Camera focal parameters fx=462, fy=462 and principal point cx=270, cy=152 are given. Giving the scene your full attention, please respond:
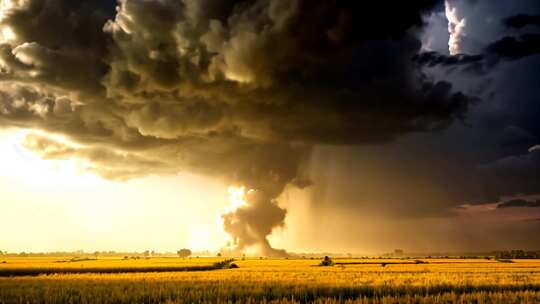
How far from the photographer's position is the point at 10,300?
72.5 feet

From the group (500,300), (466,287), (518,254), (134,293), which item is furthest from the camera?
(518,254)

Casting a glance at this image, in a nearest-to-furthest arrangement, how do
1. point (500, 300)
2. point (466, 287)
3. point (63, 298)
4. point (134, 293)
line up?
point (500, 300) < point (63, 298) < point (134, 293) < point (466, 287)

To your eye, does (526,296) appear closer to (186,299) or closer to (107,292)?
(186,299)

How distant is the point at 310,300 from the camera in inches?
918

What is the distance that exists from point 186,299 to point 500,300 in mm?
14550

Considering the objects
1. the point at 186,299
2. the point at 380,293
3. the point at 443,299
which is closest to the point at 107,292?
the point at 186,299

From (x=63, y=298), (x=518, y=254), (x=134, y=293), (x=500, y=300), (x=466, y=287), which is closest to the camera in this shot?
(x=500, y=300)

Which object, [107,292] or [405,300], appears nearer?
[405,300]

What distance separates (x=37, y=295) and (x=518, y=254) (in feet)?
532

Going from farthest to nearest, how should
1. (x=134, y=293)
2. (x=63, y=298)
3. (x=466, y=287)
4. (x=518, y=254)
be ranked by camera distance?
(x=518, y=254) → (x=466, y=287) → (x=134, y=293) → (x=63, y=298)

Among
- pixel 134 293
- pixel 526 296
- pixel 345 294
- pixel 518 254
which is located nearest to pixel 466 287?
pixel 526 296

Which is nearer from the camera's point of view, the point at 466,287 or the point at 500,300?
the point at 500,300

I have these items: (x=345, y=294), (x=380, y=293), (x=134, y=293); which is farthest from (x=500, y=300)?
(x=134, y=293)

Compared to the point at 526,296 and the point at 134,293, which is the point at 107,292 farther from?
the point at 526,296
